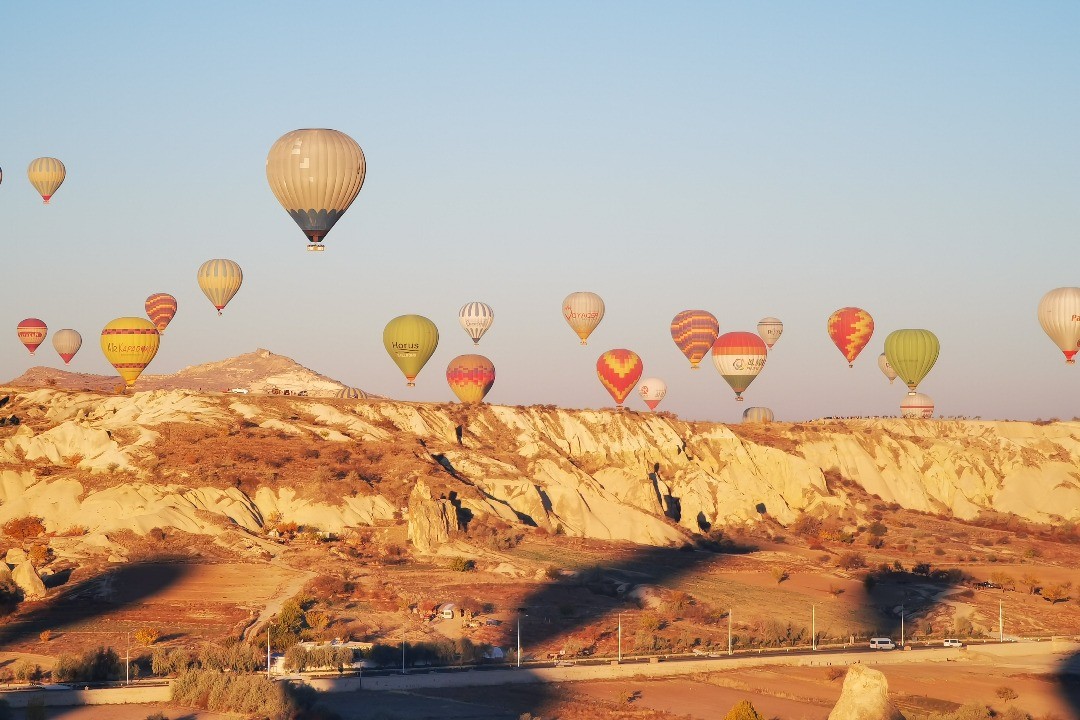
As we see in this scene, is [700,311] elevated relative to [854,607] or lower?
elevated

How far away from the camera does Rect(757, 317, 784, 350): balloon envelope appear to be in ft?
435

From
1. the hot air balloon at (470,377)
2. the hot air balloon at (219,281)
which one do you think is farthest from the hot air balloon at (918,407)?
the hot air balloon at (219,281)

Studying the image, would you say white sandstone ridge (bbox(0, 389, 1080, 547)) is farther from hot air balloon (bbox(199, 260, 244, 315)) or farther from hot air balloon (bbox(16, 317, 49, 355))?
hot air balloon (bbox(16, 317, 49, 355))

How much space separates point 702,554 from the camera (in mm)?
80500

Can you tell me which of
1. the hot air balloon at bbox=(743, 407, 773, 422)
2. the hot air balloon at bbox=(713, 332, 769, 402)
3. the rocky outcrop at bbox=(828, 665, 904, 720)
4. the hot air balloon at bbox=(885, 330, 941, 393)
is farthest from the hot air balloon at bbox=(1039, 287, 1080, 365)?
the rocky outcrop at bbox=(828, 665, 904, 720)

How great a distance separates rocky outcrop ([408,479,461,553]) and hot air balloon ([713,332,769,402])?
41053 millimetres

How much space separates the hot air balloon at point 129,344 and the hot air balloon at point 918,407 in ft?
204

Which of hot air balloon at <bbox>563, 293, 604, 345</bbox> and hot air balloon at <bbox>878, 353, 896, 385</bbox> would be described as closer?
hot air balloon at <bbox>563, 293, 604, 345</bbox>

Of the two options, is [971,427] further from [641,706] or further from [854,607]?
[641,706]

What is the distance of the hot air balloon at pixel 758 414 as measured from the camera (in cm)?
12475

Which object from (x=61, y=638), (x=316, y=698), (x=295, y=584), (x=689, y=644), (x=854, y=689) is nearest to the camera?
(x=854, y=689)

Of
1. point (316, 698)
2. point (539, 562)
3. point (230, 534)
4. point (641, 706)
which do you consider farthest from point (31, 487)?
point (641, 706)

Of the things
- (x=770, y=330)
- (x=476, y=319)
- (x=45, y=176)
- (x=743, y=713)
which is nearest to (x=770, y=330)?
(x=770, y=330)

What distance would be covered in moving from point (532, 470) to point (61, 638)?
124ft
